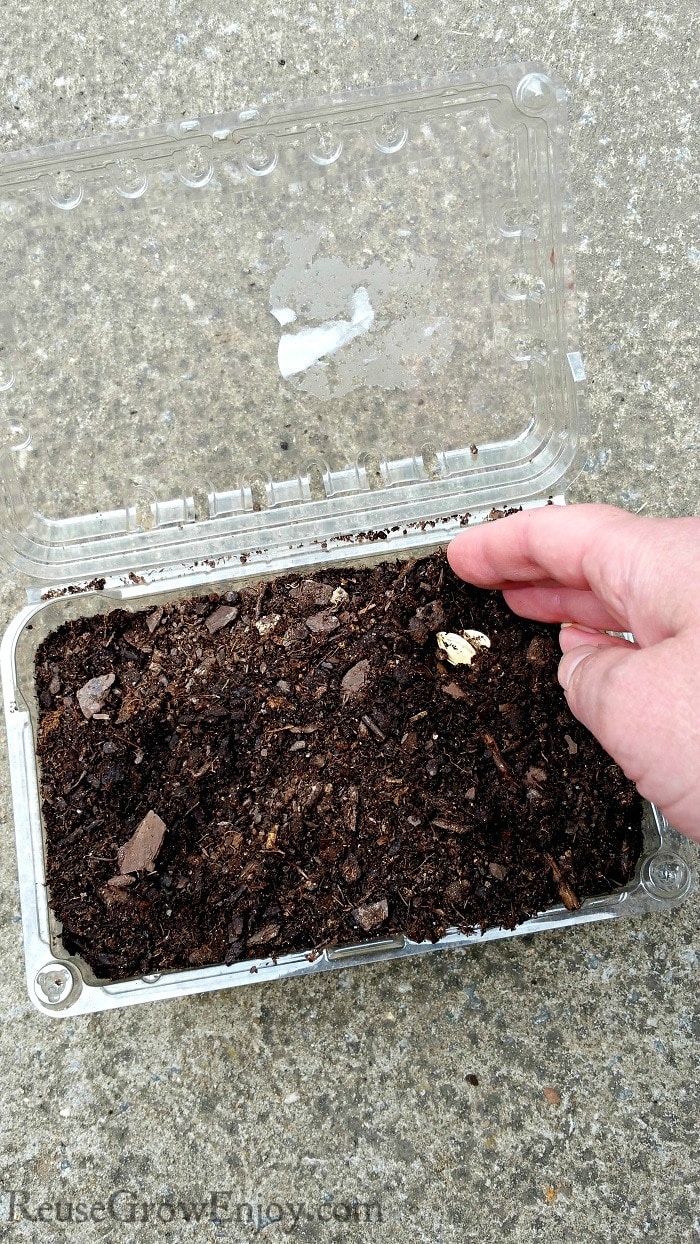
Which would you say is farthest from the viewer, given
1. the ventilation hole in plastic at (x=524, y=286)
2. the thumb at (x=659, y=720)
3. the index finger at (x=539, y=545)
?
the ventilation hole in plastic at (x=524, y=286)

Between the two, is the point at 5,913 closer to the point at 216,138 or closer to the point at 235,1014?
the point at 235,1014

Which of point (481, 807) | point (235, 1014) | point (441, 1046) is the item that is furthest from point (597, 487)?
point (235, 1014)

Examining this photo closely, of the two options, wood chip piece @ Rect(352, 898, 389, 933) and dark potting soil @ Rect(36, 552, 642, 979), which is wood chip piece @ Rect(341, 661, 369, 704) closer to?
dark potting soil @ Rect(36, 552, 642, 979)

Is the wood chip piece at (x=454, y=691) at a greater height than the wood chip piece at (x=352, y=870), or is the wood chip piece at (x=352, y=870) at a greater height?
the wood chip piece at (x=454, y=691)

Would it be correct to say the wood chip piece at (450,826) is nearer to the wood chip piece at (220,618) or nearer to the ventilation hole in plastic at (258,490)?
the wood chip piece at (220,618)

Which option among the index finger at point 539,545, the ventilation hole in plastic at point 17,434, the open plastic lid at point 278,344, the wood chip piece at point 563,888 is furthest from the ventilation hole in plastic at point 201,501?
the wood chip piece at point 563,888

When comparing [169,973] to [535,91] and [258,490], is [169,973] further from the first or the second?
[535,91]

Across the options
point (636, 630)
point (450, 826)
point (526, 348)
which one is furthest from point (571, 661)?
point (526, 348)
